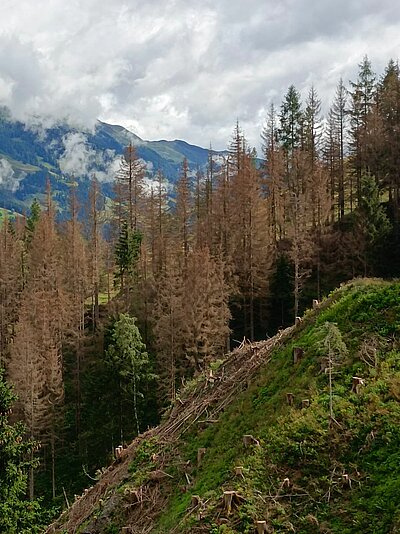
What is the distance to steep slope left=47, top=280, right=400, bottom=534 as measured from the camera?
326 inches

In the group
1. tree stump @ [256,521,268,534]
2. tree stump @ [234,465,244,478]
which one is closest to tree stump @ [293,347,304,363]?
tree stump @ [234,465,244,478]

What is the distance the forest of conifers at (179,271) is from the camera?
33.8 metres

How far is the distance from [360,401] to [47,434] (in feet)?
96.9

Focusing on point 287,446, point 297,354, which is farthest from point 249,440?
point 297,354

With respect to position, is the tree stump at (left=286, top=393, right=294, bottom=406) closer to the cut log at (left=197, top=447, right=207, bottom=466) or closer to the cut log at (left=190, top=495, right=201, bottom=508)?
the cut log at (left=197, top=447, right=207, bottom=466)

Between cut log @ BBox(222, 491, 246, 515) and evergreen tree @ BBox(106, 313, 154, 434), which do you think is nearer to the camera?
cut log @ BBox(222, 491, 246, 515)

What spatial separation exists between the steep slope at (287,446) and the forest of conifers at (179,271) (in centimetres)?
1333

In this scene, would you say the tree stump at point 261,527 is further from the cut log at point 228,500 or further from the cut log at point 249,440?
the cut log at point 249,440

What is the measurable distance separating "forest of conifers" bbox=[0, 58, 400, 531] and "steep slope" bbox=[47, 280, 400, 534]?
13326mm

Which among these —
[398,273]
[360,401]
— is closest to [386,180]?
[398,273]

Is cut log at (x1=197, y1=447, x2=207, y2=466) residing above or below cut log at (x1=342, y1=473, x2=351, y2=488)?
below

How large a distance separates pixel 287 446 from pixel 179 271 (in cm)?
2804

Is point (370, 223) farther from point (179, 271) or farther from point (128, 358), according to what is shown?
point (128, 358)

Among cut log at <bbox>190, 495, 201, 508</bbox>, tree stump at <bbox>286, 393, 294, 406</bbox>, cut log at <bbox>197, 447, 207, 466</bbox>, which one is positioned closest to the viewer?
cut log at <bbox>190, 495, 201, 508</bbox>
